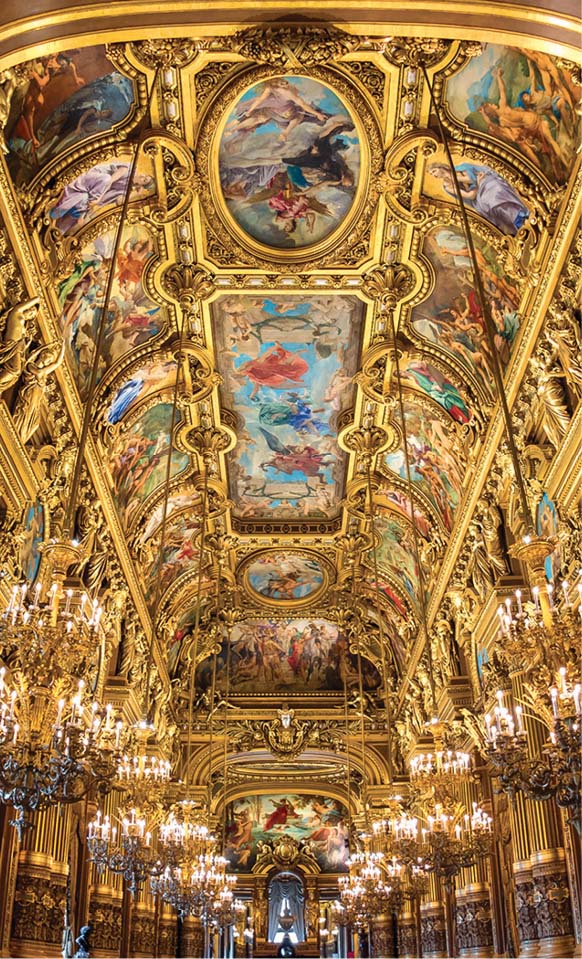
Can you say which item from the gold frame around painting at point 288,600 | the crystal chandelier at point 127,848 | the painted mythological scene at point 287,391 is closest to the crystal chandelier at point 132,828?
→ the crystal chandelier at point 127,848

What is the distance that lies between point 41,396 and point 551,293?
6.42 meters

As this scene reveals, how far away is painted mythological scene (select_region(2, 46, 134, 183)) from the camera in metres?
9.80

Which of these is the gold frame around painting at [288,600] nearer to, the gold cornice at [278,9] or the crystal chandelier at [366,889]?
the crystal chandelier at [366,889]

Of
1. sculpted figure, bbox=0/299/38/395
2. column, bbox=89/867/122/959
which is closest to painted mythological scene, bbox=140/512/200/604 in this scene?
column, bbox=89/867/122/959

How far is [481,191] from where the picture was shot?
11.8 m

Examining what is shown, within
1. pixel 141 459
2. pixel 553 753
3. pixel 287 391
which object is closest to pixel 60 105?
pixel 287 391

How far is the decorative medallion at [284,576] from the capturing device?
925 inches

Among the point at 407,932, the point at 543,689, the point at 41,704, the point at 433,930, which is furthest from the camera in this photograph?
the point at 407,932

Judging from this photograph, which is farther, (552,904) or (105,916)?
(105,916)

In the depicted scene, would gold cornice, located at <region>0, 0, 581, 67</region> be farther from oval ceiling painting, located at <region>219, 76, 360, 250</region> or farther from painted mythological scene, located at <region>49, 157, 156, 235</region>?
painted mythological scene, located at <region>49, 157, 156, 235</region>

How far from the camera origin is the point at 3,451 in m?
10.2

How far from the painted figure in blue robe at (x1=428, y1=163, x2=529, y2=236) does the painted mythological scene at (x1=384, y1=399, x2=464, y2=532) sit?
501 centimetres

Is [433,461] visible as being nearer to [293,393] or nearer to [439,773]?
[293,393]

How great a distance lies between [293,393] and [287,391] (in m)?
0.14
